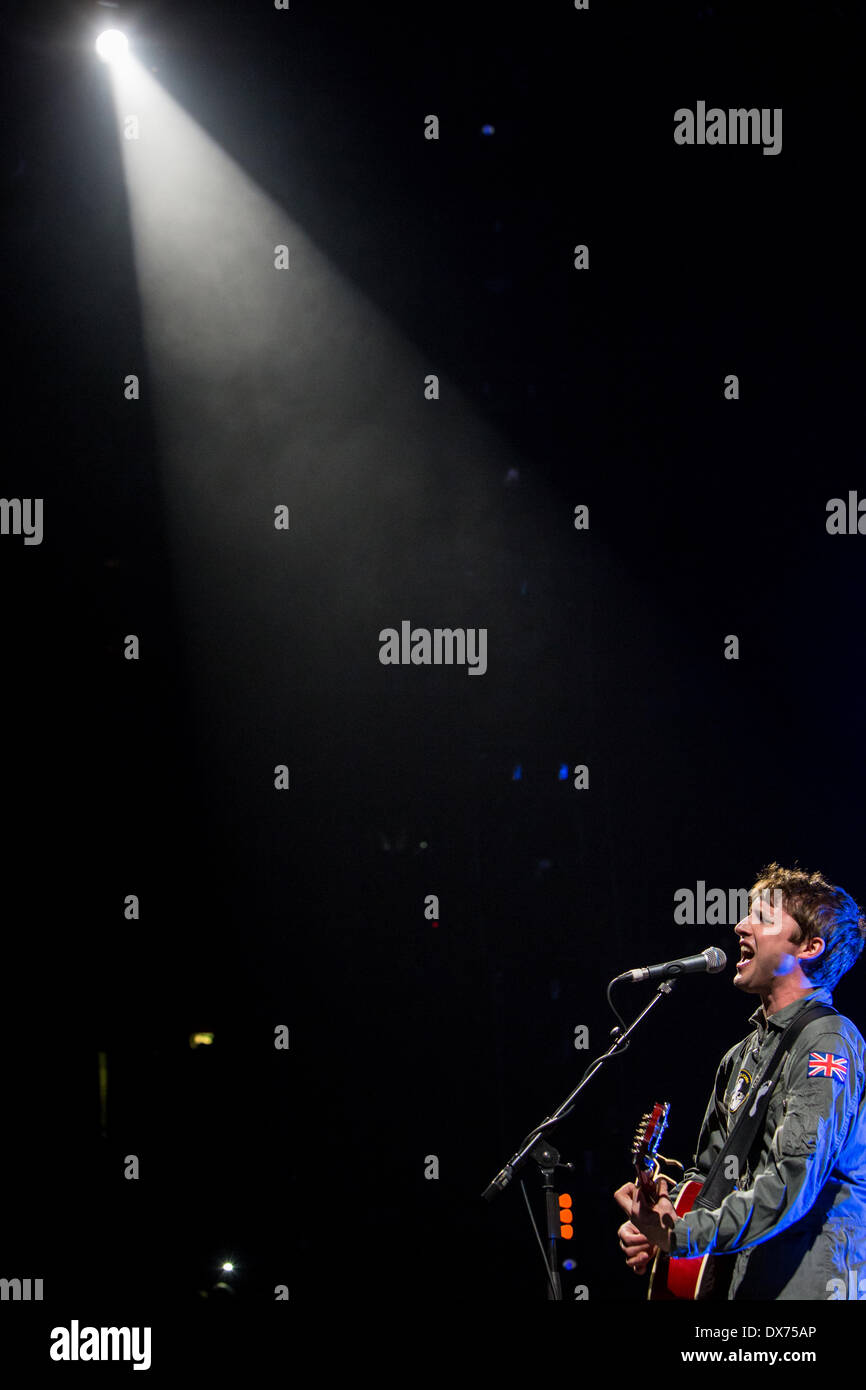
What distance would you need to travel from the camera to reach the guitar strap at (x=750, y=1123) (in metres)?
2.94

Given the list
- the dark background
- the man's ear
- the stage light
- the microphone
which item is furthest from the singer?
the stage light

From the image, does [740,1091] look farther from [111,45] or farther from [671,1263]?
[111,45]

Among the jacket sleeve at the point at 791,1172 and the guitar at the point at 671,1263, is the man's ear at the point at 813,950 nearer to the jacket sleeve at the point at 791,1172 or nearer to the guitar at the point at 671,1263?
the jacket sleeve at the point at 791,1172

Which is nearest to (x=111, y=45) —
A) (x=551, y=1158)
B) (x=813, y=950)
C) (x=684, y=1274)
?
(x=813, y=950)

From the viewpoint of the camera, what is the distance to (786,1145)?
9.09 feet

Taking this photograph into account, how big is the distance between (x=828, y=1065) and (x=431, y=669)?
1785 millimetres

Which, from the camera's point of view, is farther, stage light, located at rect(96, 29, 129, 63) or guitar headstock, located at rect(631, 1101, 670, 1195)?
stage light, located at rect(96, 29, 129, 63)

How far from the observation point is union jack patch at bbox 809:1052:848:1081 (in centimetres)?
282

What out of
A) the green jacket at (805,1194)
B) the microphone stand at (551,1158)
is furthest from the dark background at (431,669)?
the green jacket at (805,1194)

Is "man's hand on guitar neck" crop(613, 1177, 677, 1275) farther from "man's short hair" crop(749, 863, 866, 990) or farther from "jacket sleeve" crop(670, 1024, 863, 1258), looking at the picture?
"man's short hair" crop(749, 863, 866, 990)

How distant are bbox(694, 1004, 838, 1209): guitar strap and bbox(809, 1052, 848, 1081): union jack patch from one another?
4.1 inches

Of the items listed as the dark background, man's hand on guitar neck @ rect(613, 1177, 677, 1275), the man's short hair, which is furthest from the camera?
the dark background
